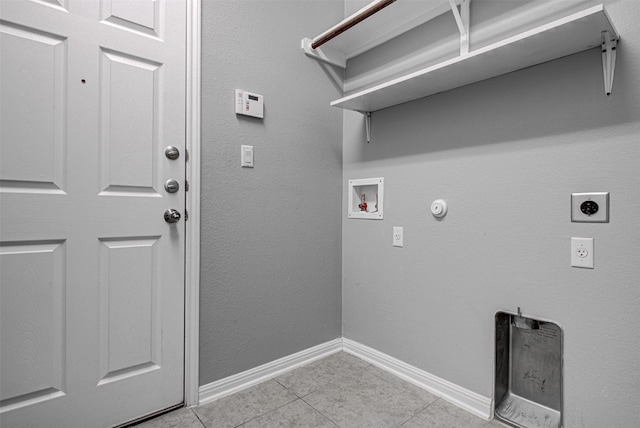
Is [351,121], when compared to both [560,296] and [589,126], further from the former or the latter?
[560,296]

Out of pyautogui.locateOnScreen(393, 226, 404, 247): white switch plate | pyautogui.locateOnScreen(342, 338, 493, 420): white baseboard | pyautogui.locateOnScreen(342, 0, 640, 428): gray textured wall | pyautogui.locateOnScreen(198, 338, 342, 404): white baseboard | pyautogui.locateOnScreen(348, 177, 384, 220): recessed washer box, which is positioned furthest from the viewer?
pyautogui.locateOnScreen(348, 177, 384, 220): recessed washer box

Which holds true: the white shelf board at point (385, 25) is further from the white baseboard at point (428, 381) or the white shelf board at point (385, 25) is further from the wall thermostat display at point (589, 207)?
the white baseboard at point (428, 381)

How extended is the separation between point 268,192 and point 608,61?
59.6 inches

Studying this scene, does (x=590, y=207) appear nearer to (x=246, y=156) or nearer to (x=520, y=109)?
(x=520, y=109)

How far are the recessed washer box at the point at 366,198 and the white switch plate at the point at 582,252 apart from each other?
0.92 metres

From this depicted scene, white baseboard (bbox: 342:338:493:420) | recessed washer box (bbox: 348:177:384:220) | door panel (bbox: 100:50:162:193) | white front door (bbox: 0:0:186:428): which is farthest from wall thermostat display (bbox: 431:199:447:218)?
door panel (bbox: 100:50:162:193)

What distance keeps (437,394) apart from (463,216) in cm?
91

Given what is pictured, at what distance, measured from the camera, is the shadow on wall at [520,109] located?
1159 mm

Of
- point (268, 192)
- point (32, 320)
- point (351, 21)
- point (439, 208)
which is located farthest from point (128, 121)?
point (439, 208)

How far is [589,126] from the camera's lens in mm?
1199

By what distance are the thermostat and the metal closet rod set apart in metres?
0.51

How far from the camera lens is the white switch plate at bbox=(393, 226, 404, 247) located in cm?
181

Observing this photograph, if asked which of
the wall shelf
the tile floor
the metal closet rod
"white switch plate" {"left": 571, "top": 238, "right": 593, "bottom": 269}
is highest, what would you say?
the wall shelf

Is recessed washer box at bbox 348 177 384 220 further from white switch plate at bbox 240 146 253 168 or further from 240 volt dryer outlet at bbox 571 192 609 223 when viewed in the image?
240 volt dryer outlet at bbox 571 192 609 223
